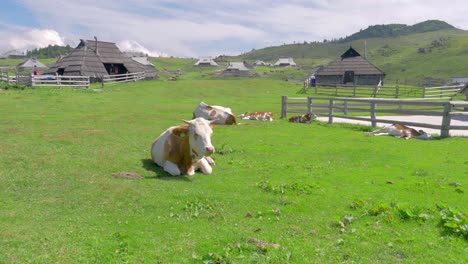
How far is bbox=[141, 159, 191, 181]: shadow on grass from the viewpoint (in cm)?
900

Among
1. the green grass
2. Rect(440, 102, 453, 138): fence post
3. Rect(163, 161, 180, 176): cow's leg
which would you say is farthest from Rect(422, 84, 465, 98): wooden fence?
Rect(163, 161, 180, 176): cow's leg

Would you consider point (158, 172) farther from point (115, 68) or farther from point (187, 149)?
point (115, 68)

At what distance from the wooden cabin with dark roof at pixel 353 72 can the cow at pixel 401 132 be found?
4388 cm

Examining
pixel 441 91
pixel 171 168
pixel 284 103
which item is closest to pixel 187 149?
pixel 171 168

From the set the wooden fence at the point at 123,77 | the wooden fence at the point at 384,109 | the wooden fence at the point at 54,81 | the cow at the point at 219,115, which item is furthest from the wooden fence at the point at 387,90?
the cow at the point at 219,115

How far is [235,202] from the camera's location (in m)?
7.23

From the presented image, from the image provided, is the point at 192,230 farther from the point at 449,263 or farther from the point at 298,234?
the point at 449,263

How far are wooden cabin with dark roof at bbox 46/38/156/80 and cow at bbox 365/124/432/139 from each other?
39717 millimetres

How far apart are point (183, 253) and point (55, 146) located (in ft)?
25.8

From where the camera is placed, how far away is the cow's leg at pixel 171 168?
365 inches

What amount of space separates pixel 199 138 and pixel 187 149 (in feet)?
1.88

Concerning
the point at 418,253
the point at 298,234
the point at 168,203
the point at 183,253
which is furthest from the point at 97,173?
the point at 418,253

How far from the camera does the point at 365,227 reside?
20.0 ft

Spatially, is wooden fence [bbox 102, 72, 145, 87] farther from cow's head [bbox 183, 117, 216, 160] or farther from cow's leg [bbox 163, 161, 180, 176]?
cow's head [bbox 183, 117, 216, 160]
